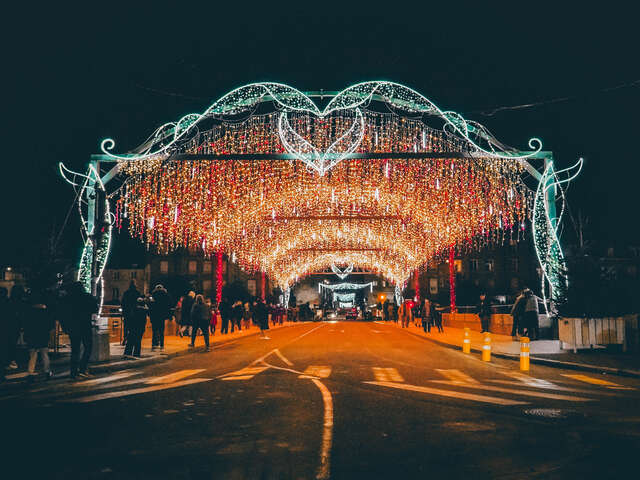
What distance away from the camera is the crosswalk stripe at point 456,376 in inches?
443

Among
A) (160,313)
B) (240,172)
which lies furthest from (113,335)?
(240,172)

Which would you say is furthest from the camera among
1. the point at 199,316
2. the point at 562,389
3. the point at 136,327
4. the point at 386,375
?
the point at 199,316

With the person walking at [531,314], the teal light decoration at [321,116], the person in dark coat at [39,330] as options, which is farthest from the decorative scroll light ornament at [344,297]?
the person in dark coat at [39,330]

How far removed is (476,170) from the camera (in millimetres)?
23516

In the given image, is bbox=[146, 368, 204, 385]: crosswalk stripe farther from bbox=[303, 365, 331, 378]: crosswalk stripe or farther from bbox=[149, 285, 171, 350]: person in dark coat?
bbox=[149, 285, 171, 350]: person in dark coat

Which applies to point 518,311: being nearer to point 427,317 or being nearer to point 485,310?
point 485,310

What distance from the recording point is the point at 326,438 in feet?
20.2

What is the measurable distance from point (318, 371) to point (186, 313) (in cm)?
1340

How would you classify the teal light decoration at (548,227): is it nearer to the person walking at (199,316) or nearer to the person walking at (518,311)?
the person walking at (518,311)

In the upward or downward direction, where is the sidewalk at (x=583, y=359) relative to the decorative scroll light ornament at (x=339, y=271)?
downward

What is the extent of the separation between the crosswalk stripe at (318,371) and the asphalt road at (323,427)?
31 cm

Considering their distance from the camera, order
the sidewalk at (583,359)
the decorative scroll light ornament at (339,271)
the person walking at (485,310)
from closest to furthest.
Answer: the sidewalk at (583,359), the person walking at (485,310), the decorative scroll light ornament at (339,271)

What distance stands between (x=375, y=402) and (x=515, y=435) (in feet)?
8.18

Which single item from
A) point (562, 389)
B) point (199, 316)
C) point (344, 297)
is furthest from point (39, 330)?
point (344, 297)
